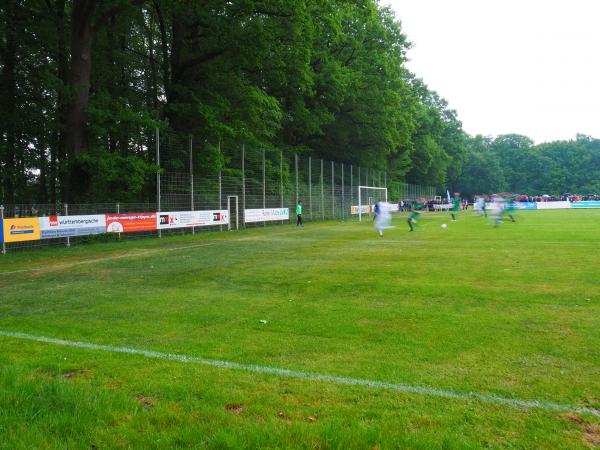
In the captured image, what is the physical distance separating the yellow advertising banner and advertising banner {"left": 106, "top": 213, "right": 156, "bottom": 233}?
345 cm

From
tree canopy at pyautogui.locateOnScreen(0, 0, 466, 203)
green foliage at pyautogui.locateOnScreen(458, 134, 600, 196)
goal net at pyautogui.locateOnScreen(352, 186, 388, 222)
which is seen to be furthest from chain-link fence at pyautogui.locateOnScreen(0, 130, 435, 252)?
green foliage at pyautogui.locateOnScreen(458, 134, 600, 196)

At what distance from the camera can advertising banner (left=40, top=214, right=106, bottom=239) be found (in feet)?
62.3

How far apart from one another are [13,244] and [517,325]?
17.7 metres

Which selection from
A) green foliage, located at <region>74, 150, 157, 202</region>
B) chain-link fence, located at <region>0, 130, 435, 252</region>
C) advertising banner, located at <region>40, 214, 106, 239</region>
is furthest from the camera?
green foliage, located at <region>74, 150, 157, 202</region>

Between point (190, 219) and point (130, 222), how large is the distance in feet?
14.4

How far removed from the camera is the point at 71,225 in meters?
20.0

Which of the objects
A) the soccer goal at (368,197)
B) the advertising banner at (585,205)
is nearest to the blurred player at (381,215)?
the soccer goal at (368,197)

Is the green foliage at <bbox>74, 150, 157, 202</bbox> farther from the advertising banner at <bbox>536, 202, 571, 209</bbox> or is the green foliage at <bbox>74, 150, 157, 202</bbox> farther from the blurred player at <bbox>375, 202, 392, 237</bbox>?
the advertising banner at <bbox>536, 202, 571, 209</bbox>

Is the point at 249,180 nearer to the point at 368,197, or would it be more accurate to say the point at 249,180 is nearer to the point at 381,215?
the point at 381,215

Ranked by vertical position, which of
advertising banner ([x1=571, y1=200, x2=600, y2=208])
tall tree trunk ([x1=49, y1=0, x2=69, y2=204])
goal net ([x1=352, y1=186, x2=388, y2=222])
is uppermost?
tall tree trunk ([x1=49, y1=0, x2=69, y2=204])

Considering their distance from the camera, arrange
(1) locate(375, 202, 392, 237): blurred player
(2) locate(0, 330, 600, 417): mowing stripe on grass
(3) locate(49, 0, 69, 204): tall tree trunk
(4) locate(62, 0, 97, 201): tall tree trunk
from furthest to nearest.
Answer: (1) locate(375, 202, 392, 237): blurred player
(3) locate(49, 0, 69, 204): tall tree trunk
(4) locate(62, 0, 97, 201): tall tree trunk
(2) locate(0, 330, 600, 417): mowing stripe on grass

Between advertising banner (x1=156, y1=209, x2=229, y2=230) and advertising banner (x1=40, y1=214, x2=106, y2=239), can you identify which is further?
advertising banner (x1=156, y1=209, x2=229, y2=230)

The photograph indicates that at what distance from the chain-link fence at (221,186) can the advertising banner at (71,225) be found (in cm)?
41

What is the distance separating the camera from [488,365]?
4.86 meters
